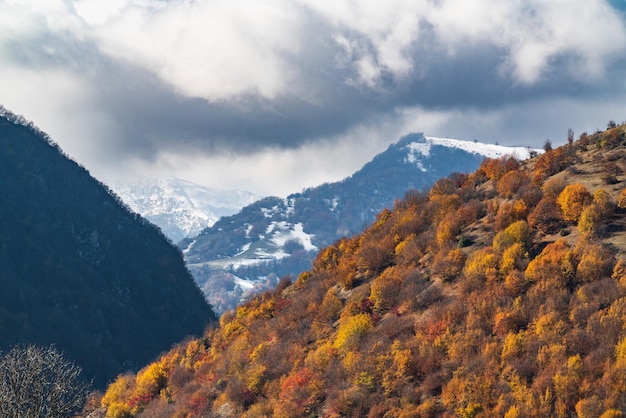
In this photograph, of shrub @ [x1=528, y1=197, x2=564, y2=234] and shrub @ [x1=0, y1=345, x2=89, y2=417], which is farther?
shrub @ [x1=528, y1=197, x2=564, y2=234]

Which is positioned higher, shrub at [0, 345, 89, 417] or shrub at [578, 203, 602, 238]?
shrub at [578, 203, 602, 238]

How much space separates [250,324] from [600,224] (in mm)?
70575

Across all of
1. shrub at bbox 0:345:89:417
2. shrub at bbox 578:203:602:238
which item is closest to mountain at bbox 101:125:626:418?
shrub at bbox 578:203:602:238

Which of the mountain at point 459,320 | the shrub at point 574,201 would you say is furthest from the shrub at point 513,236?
the shrub at point 574,201

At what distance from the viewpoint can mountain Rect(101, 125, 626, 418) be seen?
63.1 metres

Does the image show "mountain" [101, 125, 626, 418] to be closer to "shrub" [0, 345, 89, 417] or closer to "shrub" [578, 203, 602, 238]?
"shrub" [578, 203, 602, 238]

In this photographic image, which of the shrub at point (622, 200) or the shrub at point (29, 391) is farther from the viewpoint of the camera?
the shrub at point (622, 200)

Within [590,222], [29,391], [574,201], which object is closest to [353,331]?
[590,222]

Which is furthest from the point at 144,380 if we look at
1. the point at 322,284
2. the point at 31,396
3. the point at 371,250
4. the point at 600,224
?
the point at 600,224

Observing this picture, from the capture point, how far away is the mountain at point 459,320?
63094 mm

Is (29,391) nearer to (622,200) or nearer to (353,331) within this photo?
(353,331)

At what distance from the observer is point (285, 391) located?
272 ft

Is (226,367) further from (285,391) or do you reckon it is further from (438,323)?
(438,323)

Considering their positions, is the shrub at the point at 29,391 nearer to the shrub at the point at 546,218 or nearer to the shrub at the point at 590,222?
the shrub at the point at 590,222
